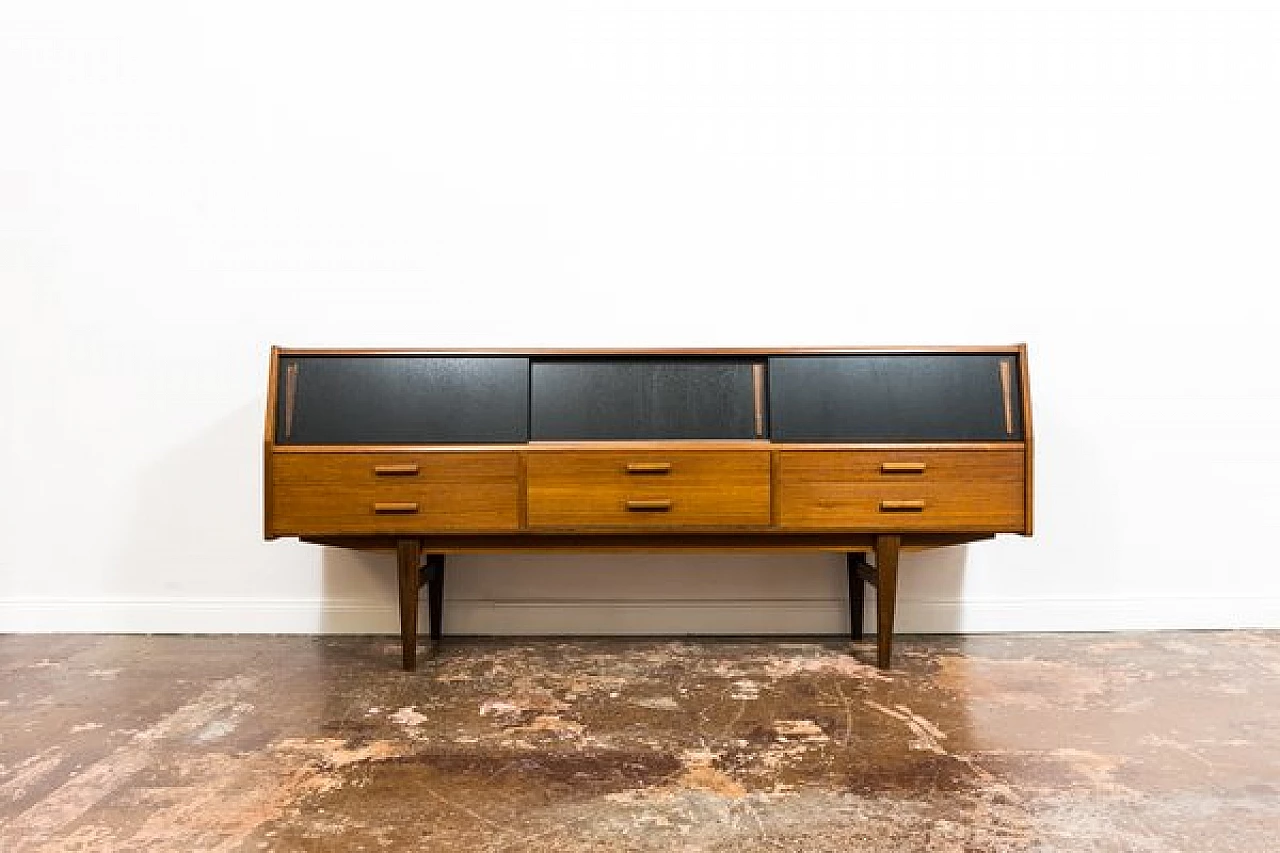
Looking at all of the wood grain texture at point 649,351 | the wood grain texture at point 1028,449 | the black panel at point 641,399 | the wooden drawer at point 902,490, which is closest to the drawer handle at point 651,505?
the black panel at point 641,399

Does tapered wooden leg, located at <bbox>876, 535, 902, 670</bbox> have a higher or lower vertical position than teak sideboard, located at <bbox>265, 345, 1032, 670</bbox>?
lower

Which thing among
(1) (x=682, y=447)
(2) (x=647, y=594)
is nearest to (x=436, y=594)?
(2) (x=647, y=594)

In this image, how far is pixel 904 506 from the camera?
2.36 metres

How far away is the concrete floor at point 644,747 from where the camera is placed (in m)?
1.42

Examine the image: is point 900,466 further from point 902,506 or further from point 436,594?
point 436,594

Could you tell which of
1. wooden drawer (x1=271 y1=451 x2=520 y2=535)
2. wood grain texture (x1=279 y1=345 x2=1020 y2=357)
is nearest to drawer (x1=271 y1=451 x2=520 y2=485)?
wooden drawer (x1=271 y1=451 x2=520 y2=535)

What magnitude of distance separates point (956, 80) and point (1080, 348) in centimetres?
113

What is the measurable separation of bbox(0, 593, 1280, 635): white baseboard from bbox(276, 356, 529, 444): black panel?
82 cm

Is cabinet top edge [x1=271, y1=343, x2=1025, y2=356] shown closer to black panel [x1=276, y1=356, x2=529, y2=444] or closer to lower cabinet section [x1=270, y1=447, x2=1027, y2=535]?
black panel [x1=276, y1=356, x2=529, y2=444]

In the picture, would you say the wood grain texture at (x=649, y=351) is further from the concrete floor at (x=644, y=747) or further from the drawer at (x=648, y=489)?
the concrete floor at (x=644, y=747)

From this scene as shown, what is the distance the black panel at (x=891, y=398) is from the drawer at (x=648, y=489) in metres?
0.20

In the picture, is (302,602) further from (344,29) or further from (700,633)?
(344,29)

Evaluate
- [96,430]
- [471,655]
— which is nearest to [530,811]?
[471,655]

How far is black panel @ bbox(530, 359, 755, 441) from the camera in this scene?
244 cm
